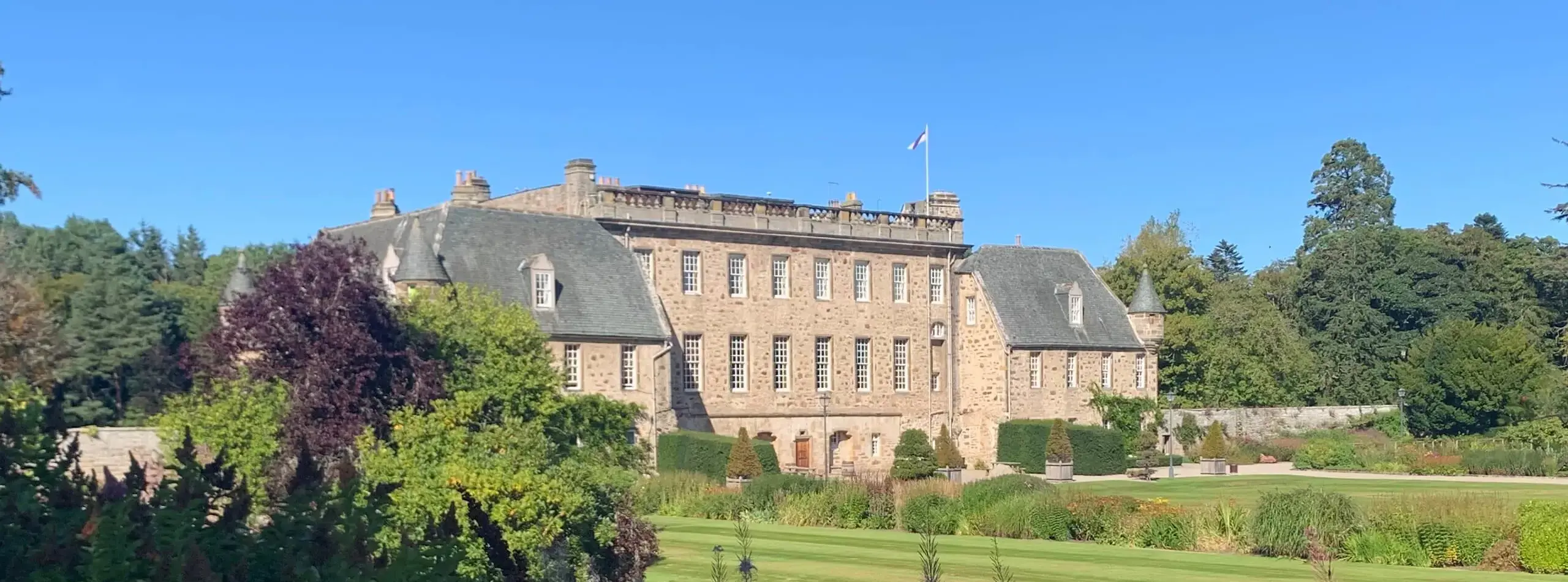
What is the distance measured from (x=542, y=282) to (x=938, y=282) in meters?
16.1

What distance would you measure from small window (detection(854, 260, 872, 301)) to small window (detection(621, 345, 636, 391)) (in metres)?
9.98

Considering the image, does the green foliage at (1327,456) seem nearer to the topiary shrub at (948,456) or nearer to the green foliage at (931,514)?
the topiary shrub at (948,456)

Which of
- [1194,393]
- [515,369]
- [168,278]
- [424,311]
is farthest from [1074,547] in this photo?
[168,278]

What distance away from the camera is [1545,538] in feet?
69.7

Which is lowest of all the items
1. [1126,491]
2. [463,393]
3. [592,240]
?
[1126,491]

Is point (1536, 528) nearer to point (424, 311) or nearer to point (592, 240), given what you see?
point (424, 311)

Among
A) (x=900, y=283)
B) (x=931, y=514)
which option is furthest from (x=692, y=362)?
(x=931, y=514)

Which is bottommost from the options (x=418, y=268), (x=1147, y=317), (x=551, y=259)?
(x=1147, y=317)

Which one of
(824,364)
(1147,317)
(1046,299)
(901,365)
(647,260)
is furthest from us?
(1147,317)

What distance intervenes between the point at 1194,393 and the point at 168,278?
1995 inches

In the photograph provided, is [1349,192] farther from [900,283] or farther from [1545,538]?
[1545,538]

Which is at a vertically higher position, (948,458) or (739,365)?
(739,365)

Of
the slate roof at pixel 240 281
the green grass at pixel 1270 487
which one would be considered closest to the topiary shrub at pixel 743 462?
the green grass at pixel 1270 487

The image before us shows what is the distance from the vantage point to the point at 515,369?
2477 centimetres
